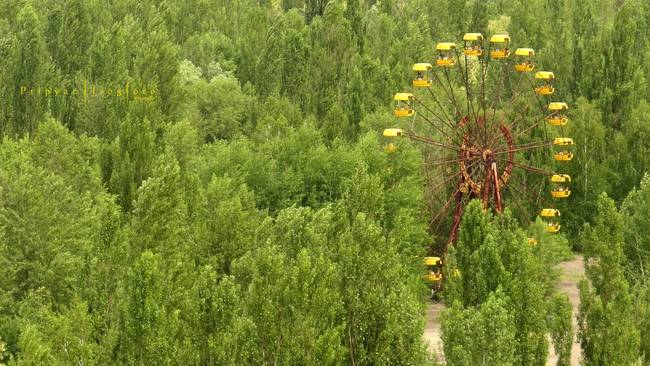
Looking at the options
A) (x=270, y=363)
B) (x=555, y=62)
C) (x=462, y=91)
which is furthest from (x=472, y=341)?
(x=555, y=62)

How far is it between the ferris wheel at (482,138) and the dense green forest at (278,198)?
4.47ft

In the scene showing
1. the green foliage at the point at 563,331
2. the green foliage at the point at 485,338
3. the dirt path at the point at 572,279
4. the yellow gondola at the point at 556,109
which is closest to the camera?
the green foliage at the point at 485,338

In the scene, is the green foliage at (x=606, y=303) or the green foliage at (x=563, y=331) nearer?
the green foliage at (x=606, y=303)

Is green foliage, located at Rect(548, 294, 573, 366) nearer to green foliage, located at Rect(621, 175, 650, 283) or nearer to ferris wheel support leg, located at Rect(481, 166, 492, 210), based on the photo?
ferris wheel support leg, located at Rect(481, 166, 492, 210)

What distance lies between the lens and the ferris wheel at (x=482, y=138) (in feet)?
154

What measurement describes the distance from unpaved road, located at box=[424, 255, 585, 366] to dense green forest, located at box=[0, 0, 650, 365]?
1322 mm

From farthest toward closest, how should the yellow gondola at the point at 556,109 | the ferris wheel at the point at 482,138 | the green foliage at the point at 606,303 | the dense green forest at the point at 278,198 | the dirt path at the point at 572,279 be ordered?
the dirt path at the point at 572,279 → the yellow gondola at the point at 556,109 → the ferris wheel at the point at 482,138 → the green foliage at the point at 606,303 → the dense green forest at the point at 278,198

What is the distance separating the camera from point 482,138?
4691cm

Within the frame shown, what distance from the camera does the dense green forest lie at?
3281 centimetres

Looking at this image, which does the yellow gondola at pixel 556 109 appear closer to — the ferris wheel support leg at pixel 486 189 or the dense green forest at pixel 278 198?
the ferris wheel support leg at pixel 486 189

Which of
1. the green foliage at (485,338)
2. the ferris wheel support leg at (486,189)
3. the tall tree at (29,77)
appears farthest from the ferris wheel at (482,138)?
the tall tree at (29,77)

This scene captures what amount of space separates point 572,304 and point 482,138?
21.0ft

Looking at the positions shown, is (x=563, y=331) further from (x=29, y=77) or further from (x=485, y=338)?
(x=29, y=77)

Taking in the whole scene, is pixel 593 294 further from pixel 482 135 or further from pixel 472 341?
pixel 482 135
